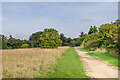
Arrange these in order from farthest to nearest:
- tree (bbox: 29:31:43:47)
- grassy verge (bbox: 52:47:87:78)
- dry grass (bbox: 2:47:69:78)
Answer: tree (bbox: 29:31:43:47), grassy verge (bbox: 52:47:87:78), dry grass (bbox: 2:47:69:78)

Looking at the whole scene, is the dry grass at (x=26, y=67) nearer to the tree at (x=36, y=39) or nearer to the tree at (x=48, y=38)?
the tree at (x=48, y=38)

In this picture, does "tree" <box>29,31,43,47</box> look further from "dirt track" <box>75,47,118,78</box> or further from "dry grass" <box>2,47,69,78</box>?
"dirt track" <box>75,47,118,78</box>

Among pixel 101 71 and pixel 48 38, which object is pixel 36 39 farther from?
pixel 101 71

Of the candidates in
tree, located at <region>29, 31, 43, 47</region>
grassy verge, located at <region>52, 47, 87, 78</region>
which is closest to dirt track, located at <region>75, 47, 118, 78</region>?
grassy verge, located at <region>52, 47, 87, 78</region>

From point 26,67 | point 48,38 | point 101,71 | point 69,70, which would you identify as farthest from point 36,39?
point 101,71

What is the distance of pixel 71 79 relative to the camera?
6.12 m

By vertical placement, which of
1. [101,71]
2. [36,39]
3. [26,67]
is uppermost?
[36,39]

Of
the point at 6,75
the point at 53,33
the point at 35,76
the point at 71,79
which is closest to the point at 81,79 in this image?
the point at 71,79

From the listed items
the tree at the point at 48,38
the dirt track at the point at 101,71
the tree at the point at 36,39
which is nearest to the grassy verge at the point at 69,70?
the dirt track at the point at 101,71

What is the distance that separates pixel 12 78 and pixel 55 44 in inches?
1170

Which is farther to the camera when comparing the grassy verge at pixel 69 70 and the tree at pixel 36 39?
the tree at pixel 36 39

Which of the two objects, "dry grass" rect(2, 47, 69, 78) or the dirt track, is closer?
"dry grass" rect(2, 47, 69, 78)

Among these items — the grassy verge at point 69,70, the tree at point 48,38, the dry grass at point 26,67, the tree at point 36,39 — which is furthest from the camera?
the tree at point 36,39

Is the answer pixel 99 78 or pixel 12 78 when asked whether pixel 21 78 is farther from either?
pixel 99 78
